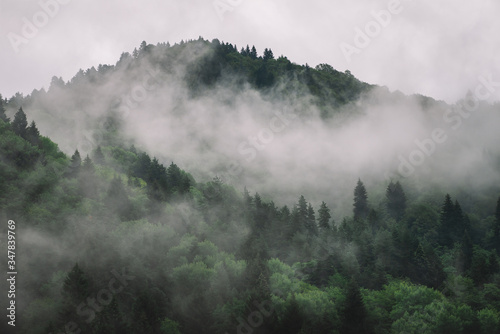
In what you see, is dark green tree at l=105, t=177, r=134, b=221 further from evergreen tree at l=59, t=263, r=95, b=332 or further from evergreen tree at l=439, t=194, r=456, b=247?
evergreen tree at l=439, t=194, r=456, b=247

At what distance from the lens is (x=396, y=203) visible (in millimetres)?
150500

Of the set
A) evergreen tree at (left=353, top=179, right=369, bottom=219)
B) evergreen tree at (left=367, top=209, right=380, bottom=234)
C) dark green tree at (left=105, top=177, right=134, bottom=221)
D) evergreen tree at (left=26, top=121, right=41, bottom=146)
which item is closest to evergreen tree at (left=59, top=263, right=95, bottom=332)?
dark green tree at (left=105, top=177, right=134, bottom=221)

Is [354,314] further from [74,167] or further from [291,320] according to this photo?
[74,167]

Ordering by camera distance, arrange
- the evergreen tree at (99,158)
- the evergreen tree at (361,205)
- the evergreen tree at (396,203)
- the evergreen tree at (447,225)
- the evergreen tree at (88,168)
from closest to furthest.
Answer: the evergreen tree at (88,168)
the evergreen tree at (447,225)
the evergreen tree at (99,158)
the evergreen tree at (396,203)
the evergreen tree at (361,205)

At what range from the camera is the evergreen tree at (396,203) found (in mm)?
147750

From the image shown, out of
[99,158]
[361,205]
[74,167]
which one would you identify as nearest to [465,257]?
[361,205]

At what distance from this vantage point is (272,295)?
233ft

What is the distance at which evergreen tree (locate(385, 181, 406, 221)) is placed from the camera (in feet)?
485

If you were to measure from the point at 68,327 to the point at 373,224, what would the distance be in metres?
91.3

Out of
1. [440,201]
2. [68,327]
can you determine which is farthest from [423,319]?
[440,201]

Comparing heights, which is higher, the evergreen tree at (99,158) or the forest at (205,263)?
the evergreen tree at (99,158)

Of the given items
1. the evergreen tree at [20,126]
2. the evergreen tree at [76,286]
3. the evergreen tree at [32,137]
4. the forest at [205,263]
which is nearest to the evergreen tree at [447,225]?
the forest at [205,263]

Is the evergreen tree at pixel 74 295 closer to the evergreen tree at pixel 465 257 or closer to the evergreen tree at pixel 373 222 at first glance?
the evergreen tree at pixel 465 257

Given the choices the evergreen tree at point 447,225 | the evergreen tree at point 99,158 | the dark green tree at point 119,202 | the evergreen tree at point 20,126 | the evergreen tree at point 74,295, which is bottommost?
the evergreen tree at point 74,295
